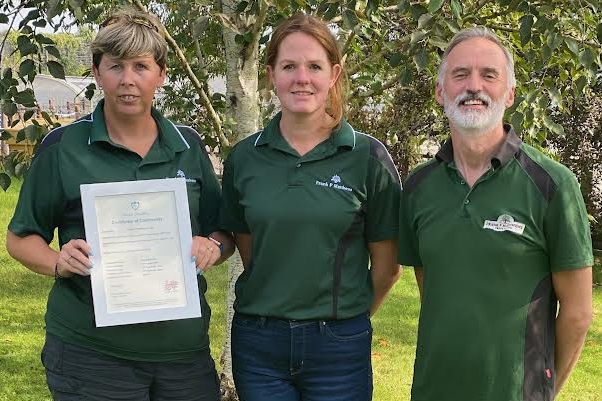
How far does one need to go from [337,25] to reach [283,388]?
2.78 metres

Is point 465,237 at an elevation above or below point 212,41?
below

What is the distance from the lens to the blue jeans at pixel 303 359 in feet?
9.71

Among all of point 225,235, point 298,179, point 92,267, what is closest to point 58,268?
point 92,267

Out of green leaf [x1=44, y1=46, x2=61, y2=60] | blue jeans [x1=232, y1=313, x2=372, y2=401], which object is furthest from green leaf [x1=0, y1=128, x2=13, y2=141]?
blue jeans [x1=232, y1=313, x2=372, y2=401]

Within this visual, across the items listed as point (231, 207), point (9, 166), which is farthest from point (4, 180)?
point (231, 207)

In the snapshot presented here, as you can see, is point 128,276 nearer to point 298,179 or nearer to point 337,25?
point 298,179

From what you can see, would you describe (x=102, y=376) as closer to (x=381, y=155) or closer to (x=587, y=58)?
(x=381, y=155)

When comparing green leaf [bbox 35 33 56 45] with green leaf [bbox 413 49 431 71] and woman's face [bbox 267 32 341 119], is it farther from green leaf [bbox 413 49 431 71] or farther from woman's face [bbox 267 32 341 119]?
green leaf [bbox 413 49 431 71]

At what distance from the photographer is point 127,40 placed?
9.17 feet

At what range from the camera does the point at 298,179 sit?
117 inches

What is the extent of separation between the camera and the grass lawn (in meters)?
6.36

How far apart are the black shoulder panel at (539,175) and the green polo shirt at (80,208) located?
48.2 inches

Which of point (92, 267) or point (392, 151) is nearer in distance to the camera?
point (92, 267)

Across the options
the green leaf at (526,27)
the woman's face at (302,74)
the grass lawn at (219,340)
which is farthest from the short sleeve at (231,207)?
the grass lawn at (219,340)
